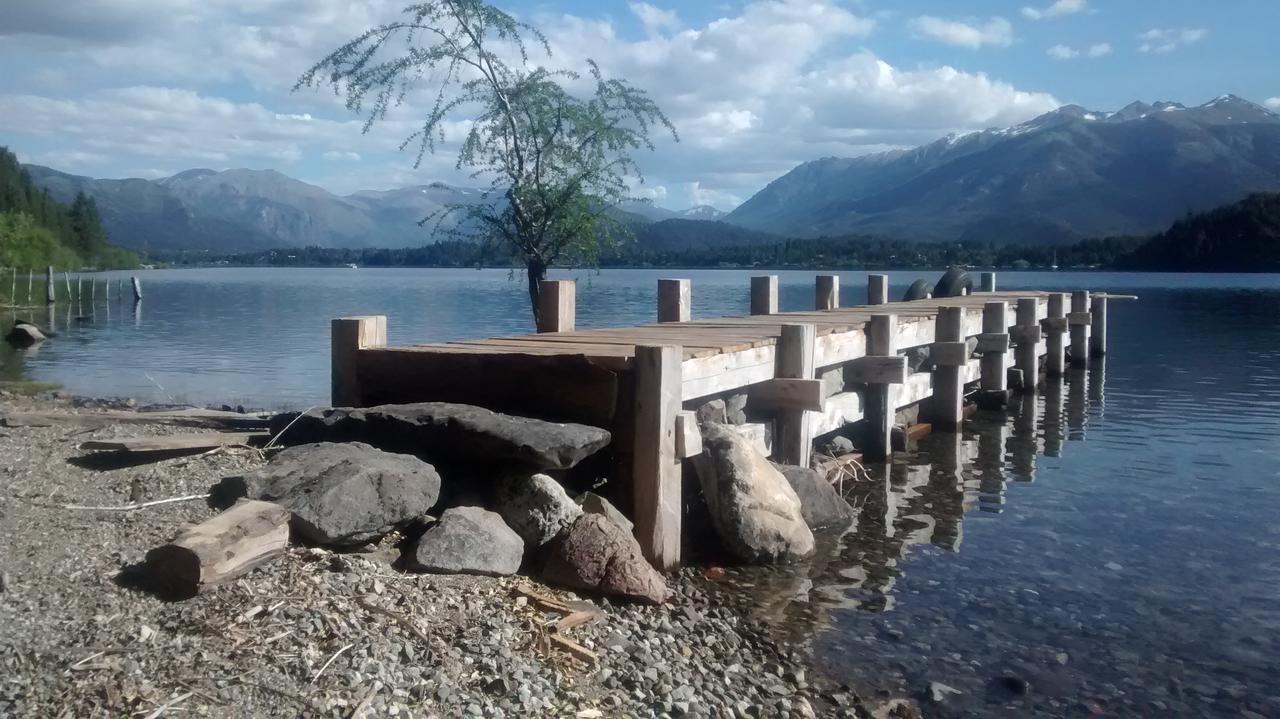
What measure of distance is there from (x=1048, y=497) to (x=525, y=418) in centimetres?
760

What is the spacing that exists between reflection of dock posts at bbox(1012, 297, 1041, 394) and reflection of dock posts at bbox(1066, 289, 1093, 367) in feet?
15.4

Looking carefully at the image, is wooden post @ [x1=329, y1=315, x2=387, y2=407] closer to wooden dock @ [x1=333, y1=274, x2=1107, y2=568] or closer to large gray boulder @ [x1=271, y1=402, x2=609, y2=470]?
wooden dock @ [x1=333, y1=274, x2=1107, y2=568]

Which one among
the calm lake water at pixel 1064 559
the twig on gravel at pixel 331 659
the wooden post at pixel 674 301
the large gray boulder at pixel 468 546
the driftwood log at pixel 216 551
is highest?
the wooden post at pixel 674 301

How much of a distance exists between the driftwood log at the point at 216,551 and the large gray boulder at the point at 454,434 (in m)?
1.77

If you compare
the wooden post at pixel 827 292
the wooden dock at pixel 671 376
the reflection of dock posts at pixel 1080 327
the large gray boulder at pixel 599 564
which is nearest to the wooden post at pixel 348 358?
the wooden dock at pixel 671 376

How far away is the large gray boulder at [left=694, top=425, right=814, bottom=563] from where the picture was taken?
903 centimetres

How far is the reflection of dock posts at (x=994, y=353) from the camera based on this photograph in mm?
18953

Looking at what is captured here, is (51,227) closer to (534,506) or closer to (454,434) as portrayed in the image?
(454,434)

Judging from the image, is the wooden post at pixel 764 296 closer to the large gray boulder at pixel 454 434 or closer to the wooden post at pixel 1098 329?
the large gray boulder at pixel 454 434

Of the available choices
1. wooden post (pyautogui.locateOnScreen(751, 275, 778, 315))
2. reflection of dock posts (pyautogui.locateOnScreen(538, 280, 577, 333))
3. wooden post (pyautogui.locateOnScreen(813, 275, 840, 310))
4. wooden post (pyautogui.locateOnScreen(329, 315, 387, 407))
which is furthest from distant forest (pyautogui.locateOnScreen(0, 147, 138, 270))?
wooden post (pyautogui.locateOnScreen(329, 315, 387, 407))

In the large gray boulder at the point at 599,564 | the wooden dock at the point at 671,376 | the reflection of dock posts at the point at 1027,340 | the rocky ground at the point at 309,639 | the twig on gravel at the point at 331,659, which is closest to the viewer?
the rocky ground at the point at 309,639

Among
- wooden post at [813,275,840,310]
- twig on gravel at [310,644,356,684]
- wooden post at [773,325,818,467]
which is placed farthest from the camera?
wooden post at [813,275,840,310]

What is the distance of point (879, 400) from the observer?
552 inches

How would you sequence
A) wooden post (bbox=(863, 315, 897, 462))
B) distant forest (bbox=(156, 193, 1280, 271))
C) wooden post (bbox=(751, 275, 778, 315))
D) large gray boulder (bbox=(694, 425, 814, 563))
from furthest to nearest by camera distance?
distant forest (bbox=(156, 193, 1280, 271)), wooden post (bbox=(751, 275, 778, 315)), wooden post (bbox=(863, 315, 897, 462)), large gray boulder (bbox=(694, 425, 814, 563))
